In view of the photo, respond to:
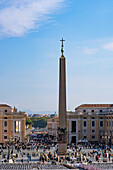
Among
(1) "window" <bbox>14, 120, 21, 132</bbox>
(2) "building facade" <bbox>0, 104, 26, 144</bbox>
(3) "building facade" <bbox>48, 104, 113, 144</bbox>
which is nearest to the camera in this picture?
(2) "building facade" <bbox>0, 104, 26, 144</bbox>

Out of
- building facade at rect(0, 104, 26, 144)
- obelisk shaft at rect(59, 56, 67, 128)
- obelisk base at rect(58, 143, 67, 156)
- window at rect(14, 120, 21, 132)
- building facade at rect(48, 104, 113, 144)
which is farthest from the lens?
building facade at rect(48, 104, 113, 144)

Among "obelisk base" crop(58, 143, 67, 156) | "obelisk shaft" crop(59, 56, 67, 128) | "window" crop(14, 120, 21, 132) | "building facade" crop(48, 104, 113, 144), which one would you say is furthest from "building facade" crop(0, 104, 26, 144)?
"obelisk shaft" crop(59, 56, 67, 128)

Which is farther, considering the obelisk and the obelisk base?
Result: the obelisk base

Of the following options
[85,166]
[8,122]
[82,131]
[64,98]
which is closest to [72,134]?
[82,131]

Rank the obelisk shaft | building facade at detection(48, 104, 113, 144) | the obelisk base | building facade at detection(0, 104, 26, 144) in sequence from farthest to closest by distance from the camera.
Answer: building facade at detection(48, 104, 113, 144) < building facade at detection(0, 104, 26, 144) < the obelisk base < the obelisk shaft

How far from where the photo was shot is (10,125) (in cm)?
9206

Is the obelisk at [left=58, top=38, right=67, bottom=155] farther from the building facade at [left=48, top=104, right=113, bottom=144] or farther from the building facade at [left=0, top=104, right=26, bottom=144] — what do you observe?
the building facade at [left=48, top=104, right=113, bottom=144]

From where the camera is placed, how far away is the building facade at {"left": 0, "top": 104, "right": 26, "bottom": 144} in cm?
9160

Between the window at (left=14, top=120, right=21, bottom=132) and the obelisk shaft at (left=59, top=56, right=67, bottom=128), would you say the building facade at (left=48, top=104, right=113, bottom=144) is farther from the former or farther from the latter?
the obelisk shaft at (left=59, top=56, right=67, bottom=128)

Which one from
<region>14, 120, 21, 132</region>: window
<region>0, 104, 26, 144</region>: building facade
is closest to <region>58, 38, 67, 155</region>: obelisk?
<region>0, 104, 26, 144</region>: building facade

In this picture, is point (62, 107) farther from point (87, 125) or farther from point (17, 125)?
point (17, 125)

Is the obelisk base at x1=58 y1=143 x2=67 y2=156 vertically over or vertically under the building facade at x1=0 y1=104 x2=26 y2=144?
under

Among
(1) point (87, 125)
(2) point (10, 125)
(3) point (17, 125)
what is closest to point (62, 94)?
(2) point (10, 125)

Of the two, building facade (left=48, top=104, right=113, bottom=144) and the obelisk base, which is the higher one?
building facade (left=48, top=104, right=113, bottom=144)
